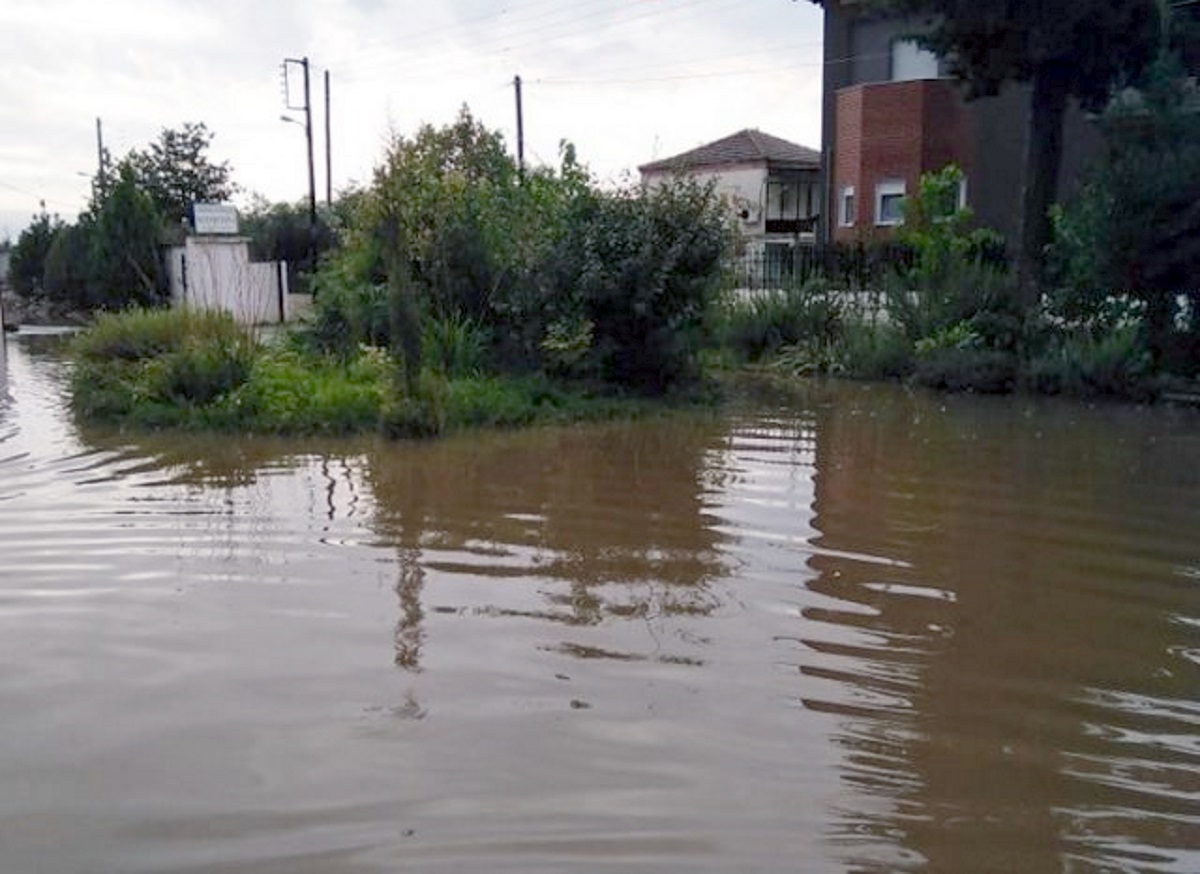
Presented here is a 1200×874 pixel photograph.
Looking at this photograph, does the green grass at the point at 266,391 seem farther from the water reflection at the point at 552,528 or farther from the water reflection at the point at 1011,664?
the water reflection at the point at 1011,664

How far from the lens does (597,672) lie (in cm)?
561

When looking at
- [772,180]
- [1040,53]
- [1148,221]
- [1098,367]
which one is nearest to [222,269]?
[772,180]

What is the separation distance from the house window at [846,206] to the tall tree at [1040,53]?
831 cm

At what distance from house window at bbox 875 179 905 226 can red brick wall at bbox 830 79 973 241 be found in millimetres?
109

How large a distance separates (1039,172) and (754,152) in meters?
24.6

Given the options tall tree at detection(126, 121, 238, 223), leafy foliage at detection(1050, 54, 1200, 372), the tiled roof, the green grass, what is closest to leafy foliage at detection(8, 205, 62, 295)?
tall tree at detection(126, 121, 238, 223)

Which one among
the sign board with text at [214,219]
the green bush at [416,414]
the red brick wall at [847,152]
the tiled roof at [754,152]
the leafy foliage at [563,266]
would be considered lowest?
the green bush at [416,414]

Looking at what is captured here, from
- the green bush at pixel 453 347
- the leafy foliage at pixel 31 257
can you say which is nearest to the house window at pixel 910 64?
the green bush at pixel 453 347

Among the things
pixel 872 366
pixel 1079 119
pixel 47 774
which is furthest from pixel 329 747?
pixel 1079 119

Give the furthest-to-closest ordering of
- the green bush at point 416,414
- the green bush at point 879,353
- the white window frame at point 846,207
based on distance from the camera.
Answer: the white window frame at point 846,207 → the green bush at point 879,353 → the green bush at point 416,414

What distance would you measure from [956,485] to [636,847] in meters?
6.95

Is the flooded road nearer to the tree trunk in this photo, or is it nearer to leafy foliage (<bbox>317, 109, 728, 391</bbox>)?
leafy foliage (<bbox>317, 109, 728, 391</bbox>)

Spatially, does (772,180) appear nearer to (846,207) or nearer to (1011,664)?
(846,207)

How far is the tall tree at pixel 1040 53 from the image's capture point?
17.4 metres
